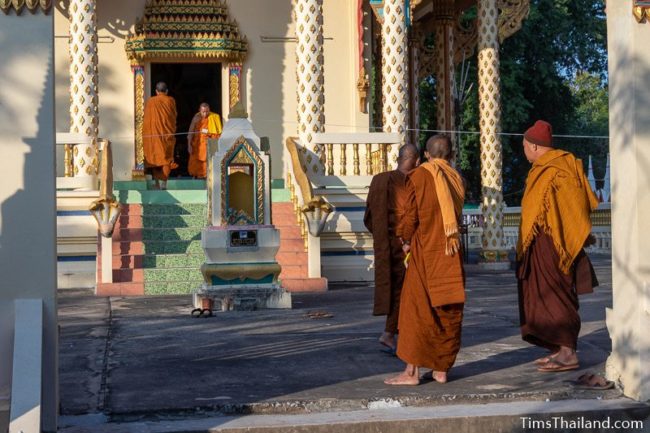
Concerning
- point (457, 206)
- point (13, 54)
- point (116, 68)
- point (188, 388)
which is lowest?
point (188, 388)

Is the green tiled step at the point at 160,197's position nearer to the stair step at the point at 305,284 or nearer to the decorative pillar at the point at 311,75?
the decorative pillar at the point at 311,75

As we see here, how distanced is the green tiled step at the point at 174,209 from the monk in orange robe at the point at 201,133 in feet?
8.55

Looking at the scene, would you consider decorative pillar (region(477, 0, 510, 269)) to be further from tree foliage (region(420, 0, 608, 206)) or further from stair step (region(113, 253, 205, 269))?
tree foliage (region(420, 0, 608, 206))

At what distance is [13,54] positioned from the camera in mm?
6570

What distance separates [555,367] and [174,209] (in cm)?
978

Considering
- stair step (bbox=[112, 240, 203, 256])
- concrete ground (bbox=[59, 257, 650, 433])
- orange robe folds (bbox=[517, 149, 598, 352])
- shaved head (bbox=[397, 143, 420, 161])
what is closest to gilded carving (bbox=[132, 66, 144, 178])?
stair step (bbox=[112, 240, 203, 256])

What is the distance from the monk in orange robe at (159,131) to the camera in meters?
19.3

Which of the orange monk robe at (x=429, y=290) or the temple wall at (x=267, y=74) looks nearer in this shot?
the orange monk robe at (x=429, y=290)

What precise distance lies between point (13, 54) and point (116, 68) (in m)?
14.1

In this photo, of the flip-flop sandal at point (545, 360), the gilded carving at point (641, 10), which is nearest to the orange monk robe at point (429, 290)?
the flip-flop sandal at point (545, 360)

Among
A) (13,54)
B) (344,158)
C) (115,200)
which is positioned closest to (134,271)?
(115,200)

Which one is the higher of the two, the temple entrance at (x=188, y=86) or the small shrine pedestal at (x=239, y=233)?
the temple entrance at (x=188, y=86)

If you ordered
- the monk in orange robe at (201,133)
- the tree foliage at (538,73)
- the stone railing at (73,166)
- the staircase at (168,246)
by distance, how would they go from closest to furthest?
1. the staircase at (168,246)
2. the stone railing at (73,166)
3. the monk in orange robe at (201,133)
4. the tree foliage at (538,73)

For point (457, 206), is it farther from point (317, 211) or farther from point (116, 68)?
→ point (116, 68)
